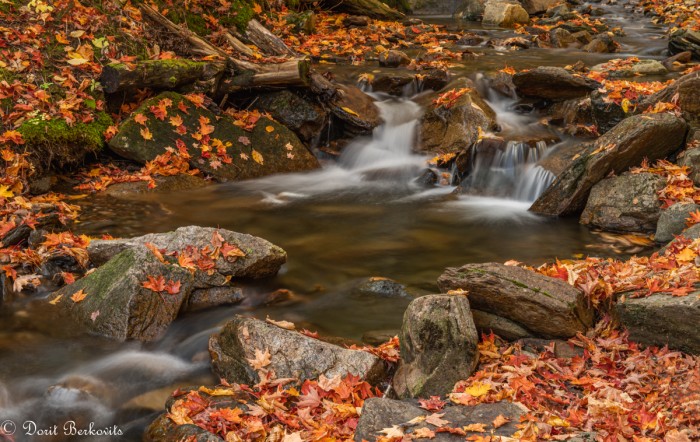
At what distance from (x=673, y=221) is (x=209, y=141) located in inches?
274

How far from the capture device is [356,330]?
555 cm

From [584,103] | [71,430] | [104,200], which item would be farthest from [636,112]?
[71,430]

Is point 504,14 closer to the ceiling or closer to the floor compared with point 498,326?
closer to the ceiling

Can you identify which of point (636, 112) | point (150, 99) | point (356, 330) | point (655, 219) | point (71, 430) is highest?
point (636, 112)

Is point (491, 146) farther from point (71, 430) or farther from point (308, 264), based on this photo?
point (71, 430)

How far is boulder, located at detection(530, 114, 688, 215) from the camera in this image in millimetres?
7801

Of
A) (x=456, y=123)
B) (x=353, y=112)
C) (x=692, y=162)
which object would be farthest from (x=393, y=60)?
(x=692, y=162)

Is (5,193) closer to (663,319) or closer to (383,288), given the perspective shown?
(383,288)

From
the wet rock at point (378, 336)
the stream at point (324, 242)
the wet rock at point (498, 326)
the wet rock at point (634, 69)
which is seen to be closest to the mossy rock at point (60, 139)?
the stream at point (324, 242)

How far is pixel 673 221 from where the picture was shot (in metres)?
6.92

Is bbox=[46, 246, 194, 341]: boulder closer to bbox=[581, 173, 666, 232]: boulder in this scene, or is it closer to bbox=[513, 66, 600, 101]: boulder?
bbox=[581, 173, 666, 232]: boulder

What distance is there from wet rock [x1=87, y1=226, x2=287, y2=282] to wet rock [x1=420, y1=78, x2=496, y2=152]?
5091 millimetres

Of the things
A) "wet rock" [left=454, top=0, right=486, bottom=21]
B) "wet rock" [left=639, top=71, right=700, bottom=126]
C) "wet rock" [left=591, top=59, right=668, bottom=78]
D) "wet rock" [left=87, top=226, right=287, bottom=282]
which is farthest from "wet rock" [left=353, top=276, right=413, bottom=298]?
"wet rock" [left=454, top=0, right=486, bottom=21]

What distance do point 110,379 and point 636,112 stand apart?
8.48 meters
